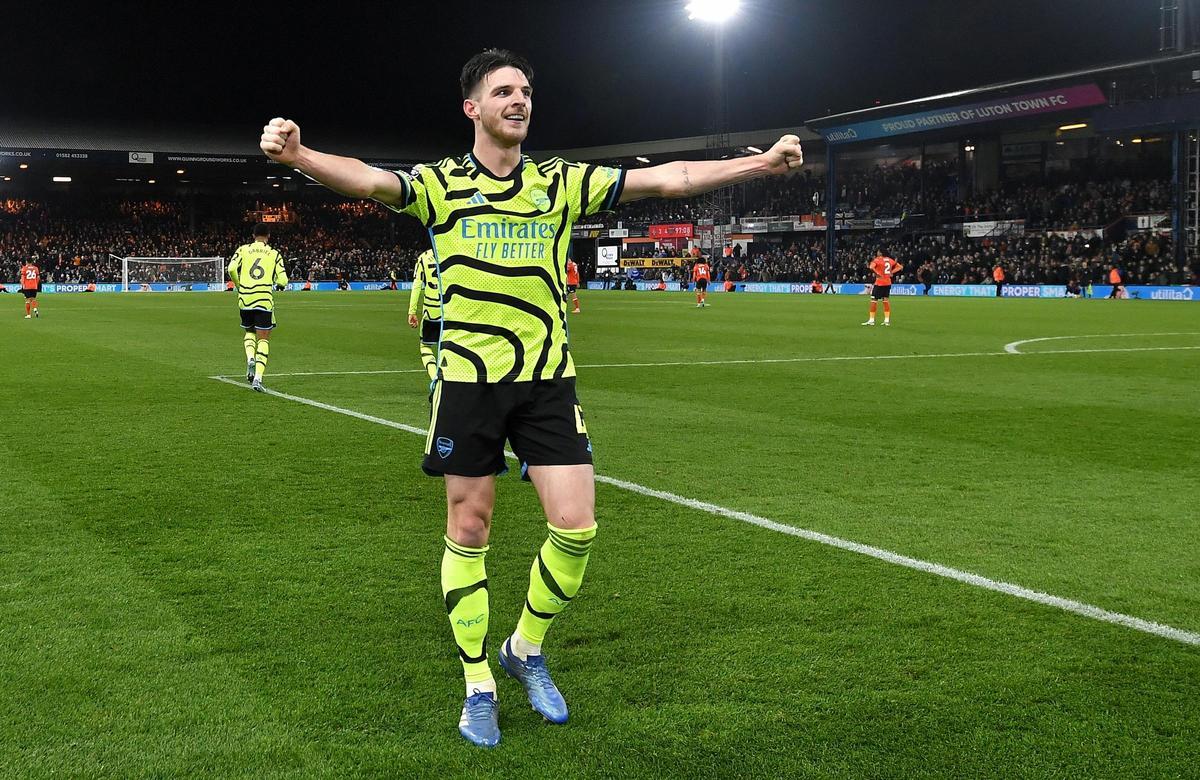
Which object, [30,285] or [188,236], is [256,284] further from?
[188,236]

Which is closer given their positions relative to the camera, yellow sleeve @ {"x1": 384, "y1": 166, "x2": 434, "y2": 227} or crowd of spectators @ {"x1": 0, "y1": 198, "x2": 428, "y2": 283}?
yellow sleeve @ {"x1": 384, "y1": 166, "x2": 434, "y2": 227}

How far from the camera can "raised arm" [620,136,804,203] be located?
13.4 ft

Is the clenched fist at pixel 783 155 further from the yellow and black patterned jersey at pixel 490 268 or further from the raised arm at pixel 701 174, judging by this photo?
the yellow and black patterned jersey at pixel 490 268

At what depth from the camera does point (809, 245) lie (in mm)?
69750

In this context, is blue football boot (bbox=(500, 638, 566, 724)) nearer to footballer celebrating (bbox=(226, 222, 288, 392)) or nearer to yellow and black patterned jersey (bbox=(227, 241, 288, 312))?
footballer celebrating (bbox=(226, 222, 288, 392))

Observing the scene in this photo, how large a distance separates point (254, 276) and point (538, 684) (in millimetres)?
11595

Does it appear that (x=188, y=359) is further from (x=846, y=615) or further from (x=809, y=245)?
(x=809, y=245)

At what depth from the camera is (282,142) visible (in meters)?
3.61

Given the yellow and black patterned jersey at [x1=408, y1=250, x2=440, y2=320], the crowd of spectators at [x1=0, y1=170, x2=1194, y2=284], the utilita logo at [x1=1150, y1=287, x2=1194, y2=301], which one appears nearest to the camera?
the yellow and black patterned jersey at [x1=408, y1=250, x2=440, y2=320]

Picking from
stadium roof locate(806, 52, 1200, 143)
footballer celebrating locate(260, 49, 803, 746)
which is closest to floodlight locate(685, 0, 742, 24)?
stadium roof locate(806, 52, 1200, 143)

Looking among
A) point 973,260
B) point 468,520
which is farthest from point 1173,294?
point 468,520

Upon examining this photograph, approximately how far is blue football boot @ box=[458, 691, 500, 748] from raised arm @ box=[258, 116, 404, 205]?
1.67 meters

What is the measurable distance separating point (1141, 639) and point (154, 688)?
3.78 m

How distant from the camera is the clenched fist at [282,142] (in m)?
3.60
